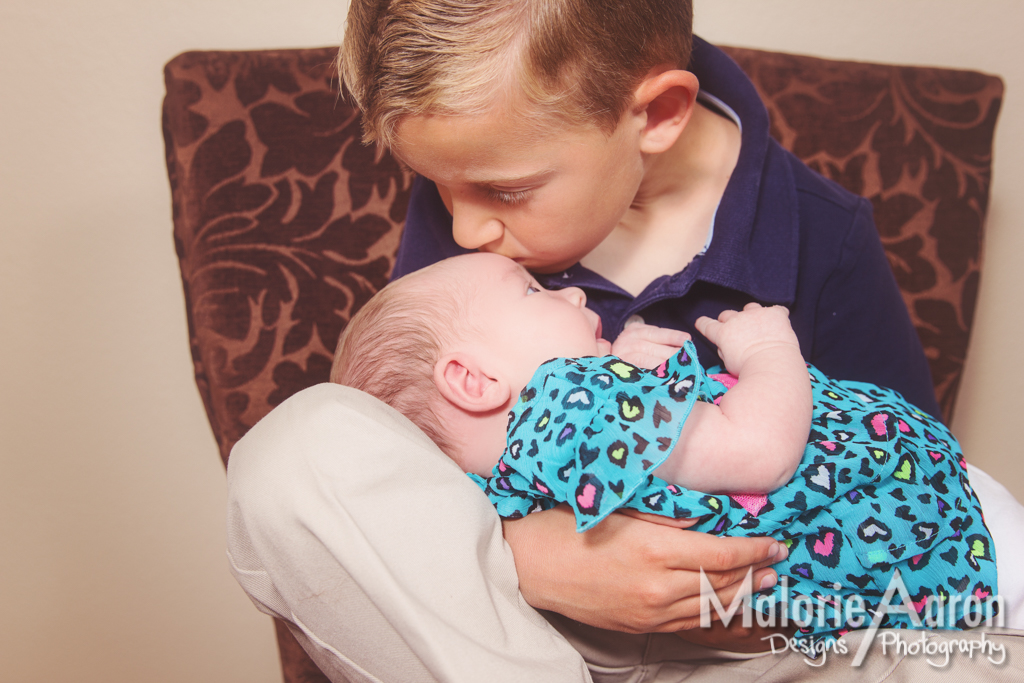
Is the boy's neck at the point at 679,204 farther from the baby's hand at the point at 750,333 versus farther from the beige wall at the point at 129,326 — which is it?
the beige wall at the point at 129,326

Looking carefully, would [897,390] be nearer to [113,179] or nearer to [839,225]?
[839,225]

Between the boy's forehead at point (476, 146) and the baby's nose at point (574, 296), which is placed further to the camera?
the baby's nose at point (574, 296)

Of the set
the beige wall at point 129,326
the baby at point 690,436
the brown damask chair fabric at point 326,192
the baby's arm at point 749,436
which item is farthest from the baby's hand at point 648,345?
the beige wall at point 129,326

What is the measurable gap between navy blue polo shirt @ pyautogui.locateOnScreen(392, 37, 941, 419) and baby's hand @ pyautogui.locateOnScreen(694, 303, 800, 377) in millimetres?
112

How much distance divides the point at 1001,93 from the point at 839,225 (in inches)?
26.3

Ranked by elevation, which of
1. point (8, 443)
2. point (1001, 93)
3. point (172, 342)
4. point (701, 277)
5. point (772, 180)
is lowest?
point (8, 443)

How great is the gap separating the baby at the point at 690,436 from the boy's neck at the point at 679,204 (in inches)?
8.9

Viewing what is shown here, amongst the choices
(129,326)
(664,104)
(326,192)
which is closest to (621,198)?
(664,104)

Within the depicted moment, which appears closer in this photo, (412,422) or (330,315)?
(412,422)

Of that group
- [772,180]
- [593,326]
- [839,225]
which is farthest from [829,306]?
[593,326]

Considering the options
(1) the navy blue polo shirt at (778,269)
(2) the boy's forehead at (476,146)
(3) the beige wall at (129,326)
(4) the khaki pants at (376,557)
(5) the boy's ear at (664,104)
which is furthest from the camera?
(3) the beige wall at (129,326)

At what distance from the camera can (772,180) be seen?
1083mm

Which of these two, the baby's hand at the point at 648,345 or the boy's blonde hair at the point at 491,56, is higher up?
the boy's blonde hair at the point at 491,56

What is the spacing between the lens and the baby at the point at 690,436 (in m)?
0.70
